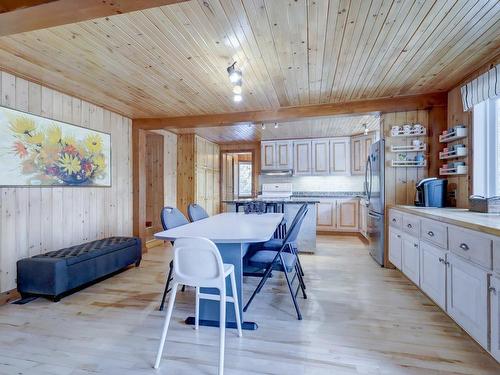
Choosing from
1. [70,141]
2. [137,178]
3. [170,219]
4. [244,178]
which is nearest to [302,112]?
[170,219]

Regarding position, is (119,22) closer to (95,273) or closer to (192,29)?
(192,29)

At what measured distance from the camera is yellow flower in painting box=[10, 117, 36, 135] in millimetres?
2727

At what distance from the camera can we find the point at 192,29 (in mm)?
1980

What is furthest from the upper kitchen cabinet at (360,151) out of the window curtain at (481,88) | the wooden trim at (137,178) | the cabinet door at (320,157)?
the wooden trim at (137,178)

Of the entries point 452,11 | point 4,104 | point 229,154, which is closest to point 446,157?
point 452,11

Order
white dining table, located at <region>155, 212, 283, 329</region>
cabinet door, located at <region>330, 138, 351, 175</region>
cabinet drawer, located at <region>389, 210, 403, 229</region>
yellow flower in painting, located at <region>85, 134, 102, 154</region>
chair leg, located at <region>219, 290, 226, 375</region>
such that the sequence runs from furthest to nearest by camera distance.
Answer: cabinet door, located at <region>330, 138, 351, 175</region> → yellow flower in painting, located at <region>85, 134, 102, 154</region> → cabinet drawer, located at <region>389, 210, 403, 229</region> → white dining table, located at <region>155, 212, 283, 329</region> → chair leg, located at <region>219, 290, 226, 375</region>

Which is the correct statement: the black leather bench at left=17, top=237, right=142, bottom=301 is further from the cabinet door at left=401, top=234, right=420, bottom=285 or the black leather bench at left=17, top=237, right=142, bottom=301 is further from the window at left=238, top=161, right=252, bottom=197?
the window at left=238, top=161, right=252, bottom=197

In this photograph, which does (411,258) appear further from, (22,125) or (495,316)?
(22,125)

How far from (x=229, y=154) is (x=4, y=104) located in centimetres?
533

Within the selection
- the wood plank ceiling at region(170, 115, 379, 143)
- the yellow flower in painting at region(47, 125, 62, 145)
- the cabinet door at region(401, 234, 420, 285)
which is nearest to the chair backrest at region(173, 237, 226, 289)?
the cabinet door at region(401, 234, 420, 285)

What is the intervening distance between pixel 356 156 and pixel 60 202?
540 cm

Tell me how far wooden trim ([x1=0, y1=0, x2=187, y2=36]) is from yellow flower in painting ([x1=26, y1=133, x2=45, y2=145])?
1492mm

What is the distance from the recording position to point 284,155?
6.50 metres

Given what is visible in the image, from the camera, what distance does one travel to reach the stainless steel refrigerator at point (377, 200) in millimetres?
3645
